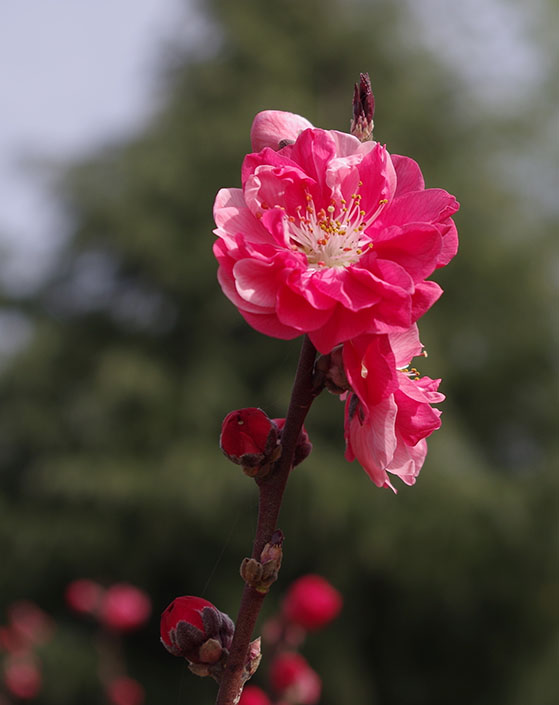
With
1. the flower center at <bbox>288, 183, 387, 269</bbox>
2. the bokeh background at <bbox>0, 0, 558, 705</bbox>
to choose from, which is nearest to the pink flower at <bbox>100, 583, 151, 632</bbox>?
the flower center at <bbox>288, 183, 387, 269</bbox>

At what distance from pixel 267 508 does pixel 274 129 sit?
0.87ft

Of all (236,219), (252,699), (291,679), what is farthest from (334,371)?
(291,679)

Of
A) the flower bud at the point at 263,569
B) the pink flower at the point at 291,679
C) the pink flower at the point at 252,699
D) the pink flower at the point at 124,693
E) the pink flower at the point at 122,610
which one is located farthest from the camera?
the pink flower at the point at 122,610

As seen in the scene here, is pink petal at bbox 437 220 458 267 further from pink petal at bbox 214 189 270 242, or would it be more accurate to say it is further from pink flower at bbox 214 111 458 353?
pink petal at bbox 214 189 270 242

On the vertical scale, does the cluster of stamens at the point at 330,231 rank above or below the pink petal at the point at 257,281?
above

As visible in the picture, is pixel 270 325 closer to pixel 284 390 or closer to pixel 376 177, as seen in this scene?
pixel 376 177

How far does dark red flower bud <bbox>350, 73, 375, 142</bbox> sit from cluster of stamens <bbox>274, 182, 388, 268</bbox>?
4 cm

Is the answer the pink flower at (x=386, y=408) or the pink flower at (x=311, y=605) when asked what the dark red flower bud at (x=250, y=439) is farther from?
the pink flower at (x=311, y=605)

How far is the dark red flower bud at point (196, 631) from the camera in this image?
0.51m

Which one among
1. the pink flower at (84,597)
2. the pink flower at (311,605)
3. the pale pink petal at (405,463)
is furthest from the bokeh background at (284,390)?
the pale pink petal at (405,463)

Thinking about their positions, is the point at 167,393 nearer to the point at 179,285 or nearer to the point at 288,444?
the point at 179,285

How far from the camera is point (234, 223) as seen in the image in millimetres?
519

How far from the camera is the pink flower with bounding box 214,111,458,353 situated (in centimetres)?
47

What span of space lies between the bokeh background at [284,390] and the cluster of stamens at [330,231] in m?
3.35
